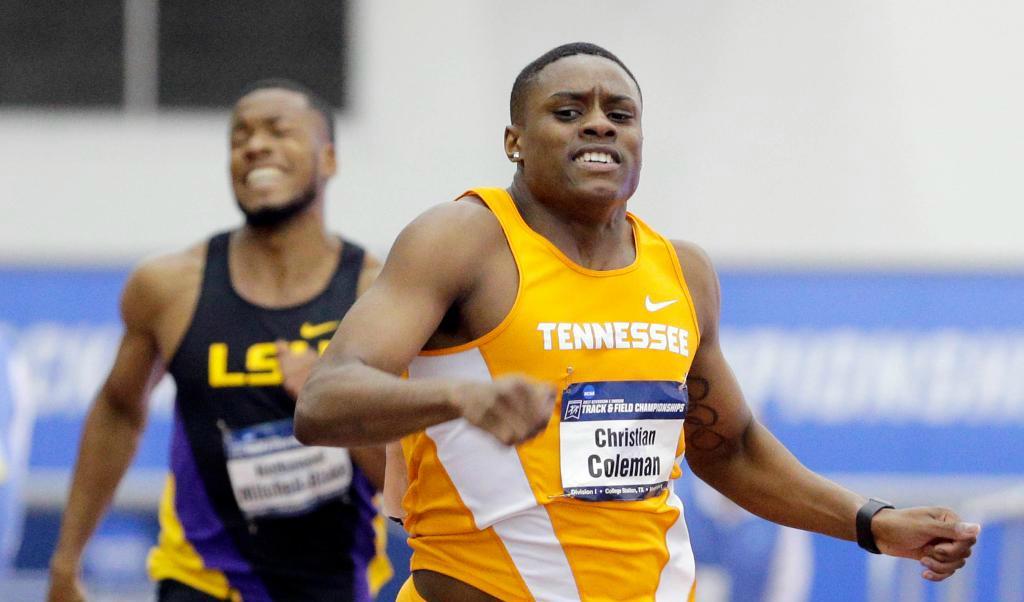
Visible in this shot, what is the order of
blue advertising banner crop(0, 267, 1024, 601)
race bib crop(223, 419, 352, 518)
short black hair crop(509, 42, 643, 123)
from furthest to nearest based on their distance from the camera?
blue advertising banner crop(0, 267, 1024, 601)
race bib crop(223, 419, 352, 518)
short black hair crop(509, 42, 643, 123)

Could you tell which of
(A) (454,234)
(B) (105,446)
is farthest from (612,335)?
(B) (105,446)

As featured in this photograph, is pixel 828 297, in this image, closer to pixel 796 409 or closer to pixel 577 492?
pixel 796 409

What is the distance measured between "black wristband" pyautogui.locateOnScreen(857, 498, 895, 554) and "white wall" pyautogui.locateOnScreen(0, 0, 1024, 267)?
7558mm

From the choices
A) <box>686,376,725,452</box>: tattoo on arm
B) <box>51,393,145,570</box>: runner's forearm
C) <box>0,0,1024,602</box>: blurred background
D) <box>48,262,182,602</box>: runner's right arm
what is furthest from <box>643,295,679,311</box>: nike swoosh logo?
<box>0,0,1024,602</box>: blurred background

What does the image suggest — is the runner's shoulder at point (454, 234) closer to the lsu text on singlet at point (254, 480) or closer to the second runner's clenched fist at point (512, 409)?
the second runner's clenched fist at point (512, 409)

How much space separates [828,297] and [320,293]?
3.76m

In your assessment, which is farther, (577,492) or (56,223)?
(56,223)

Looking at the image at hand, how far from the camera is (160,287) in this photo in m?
4.93

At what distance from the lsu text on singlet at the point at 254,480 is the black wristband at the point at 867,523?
1.69 m

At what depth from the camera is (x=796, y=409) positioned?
25.7 feet

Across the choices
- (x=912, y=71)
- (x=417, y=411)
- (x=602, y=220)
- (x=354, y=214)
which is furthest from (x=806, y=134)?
(x=417, y=411)

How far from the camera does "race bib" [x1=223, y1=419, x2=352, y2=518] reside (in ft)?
15.5

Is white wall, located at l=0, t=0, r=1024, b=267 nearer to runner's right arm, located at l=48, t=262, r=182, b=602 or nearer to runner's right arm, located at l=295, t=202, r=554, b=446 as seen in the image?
runner's right arm, located at l=48, t=262, r=182, b=602

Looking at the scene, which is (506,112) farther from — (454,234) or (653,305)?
(454,234)
